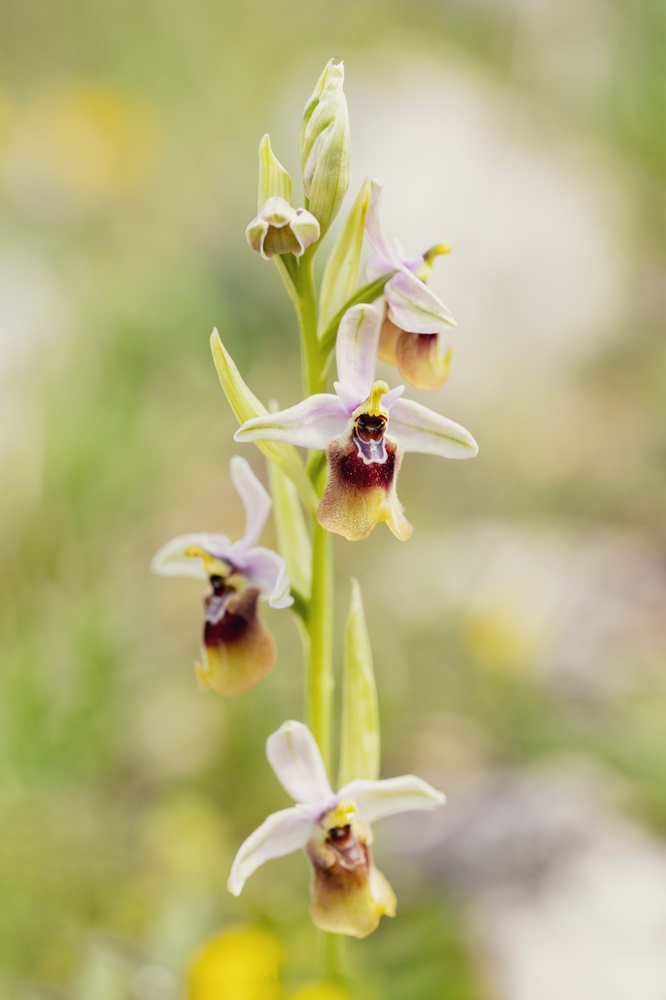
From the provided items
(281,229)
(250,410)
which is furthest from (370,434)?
(281,229)

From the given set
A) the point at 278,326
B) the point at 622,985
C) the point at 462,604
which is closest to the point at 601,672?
the point at 462,604

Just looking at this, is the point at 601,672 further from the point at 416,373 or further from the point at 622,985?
the point at 416,373

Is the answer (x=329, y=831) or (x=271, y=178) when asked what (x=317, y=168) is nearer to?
(x=271, y=178)

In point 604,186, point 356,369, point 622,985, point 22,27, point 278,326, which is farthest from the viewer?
point 22,27

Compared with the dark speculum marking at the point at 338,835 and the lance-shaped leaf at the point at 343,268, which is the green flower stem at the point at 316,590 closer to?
the lance-shaped leaf at the point at 343,268

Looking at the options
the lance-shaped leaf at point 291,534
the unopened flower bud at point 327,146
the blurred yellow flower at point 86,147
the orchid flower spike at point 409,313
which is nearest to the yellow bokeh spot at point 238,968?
the lance-shaped leaf at point 291,534

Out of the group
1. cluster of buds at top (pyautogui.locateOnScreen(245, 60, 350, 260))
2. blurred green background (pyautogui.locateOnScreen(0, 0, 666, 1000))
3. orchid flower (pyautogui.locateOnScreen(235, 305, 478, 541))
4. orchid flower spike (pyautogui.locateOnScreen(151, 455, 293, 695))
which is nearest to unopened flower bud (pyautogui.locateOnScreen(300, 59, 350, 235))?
cluster of buds at top (pyautogui.locateOnScreen(245, 60, 350, 260))
